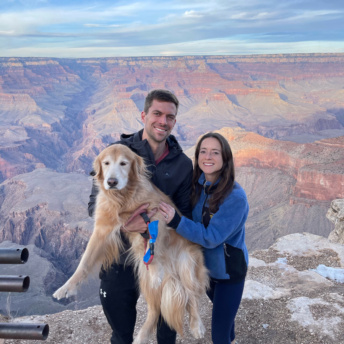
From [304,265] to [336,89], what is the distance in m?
179

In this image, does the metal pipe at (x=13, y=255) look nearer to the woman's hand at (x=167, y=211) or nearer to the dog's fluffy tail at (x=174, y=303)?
the woman's hand at (x=167, y=211)

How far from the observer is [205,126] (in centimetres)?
13588

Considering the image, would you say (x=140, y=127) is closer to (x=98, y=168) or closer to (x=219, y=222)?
(x=98, y=168)

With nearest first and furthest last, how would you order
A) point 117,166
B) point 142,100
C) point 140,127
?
point 117,166 → point 140,127 → point 142,100

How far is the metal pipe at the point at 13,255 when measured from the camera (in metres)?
1.95

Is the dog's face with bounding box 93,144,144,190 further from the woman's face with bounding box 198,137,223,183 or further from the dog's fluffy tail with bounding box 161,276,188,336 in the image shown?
the dog's fluffy tail with bounding box 161,276,188,336

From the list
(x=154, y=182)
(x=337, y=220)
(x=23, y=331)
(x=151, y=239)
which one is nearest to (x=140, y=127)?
(x=337, y=220)

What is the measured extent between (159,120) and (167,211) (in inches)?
44.3

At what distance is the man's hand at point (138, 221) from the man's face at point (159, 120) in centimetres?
86

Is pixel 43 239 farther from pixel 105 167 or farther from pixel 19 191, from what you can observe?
pixel 105 167

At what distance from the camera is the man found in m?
3.93

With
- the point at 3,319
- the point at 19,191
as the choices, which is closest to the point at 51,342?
the point at 3,319

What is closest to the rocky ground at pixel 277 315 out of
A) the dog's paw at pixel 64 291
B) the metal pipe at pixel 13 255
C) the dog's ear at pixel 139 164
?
the dog's paw at pixel 64 291

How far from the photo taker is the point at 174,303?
404cm
